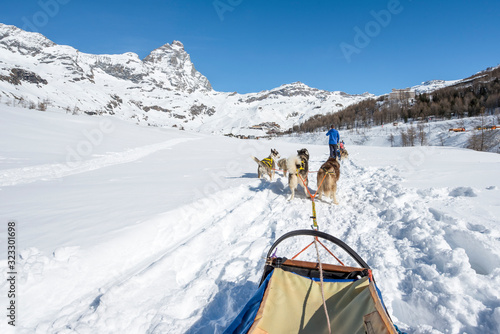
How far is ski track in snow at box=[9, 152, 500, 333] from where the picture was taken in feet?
7.14

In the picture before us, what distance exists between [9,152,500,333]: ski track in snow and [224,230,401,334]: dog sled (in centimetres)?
72

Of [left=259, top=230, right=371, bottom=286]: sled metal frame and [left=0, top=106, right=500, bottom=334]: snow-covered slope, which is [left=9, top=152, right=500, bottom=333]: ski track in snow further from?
[left=259, top=230, right=371, bottom=286]: sled metal frame

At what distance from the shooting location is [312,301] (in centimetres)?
201

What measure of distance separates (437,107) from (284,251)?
209ft

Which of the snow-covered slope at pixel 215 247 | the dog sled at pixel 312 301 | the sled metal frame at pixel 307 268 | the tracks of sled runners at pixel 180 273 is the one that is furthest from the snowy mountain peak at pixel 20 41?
the dog sled at pixel 312 301

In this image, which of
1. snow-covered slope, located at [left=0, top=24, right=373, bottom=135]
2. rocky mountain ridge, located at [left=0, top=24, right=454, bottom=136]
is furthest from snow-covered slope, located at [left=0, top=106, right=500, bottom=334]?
rocky mountain ridge, located at [left=0, top=24, right=454, bottom=136]

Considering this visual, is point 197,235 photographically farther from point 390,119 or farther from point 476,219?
point 390,119

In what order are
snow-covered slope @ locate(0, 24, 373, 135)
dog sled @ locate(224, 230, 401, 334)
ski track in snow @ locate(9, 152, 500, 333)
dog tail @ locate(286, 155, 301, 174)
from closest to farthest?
1. dog sled @ locate(224, 230, 401, 334)
2. ski track in snow @ locate(9, 152, 500, 333)
3. dog tail @ locate(286, 155, 301, 174)
4. snow-covered slope @ locate(0, 24, 373, 135)

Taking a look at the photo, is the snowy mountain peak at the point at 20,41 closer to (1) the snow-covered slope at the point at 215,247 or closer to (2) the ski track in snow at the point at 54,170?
(2) the ski track in snow at the point at 54,170

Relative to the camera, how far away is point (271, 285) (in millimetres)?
1913

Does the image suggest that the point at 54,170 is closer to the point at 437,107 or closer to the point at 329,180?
the point at 329,180

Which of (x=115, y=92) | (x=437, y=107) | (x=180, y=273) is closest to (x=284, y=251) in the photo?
(x=180, y=273)

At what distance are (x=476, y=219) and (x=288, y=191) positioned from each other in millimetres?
3996

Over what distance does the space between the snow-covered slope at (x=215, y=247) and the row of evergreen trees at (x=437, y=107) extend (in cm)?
5187
